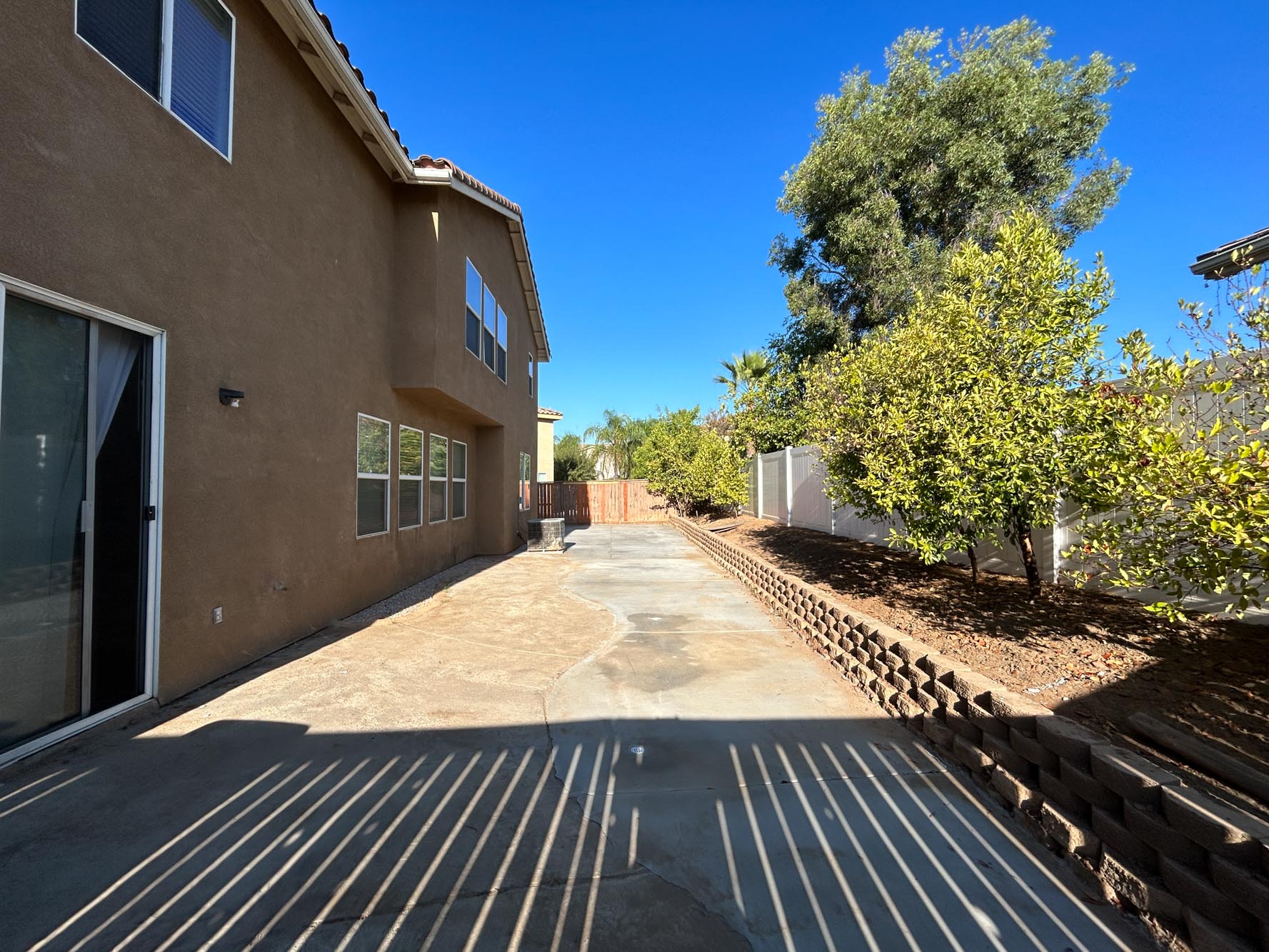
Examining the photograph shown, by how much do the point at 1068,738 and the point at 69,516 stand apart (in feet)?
Answer: 17.6

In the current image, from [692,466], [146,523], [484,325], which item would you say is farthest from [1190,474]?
[692,466]

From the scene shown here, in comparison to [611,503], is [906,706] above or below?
below

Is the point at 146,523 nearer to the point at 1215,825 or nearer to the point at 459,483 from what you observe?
the point at 1215,825

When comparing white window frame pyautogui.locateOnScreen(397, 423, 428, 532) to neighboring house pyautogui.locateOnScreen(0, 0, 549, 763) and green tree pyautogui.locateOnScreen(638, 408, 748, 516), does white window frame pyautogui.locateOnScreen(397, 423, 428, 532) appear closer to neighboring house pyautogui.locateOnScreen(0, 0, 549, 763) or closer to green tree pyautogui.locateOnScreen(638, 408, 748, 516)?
neighboring house pyautogui.locateOnScreen(0, 0, 549, 763)

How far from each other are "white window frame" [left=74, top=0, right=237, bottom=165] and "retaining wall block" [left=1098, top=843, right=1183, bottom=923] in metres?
6.57

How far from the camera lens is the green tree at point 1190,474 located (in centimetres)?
256

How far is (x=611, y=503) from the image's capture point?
23641 mm

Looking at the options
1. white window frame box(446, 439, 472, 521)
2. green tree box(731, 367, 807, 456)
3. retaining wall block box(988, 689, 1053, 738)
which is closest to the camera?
retaining wall block box(988, 689, 1053, 738)

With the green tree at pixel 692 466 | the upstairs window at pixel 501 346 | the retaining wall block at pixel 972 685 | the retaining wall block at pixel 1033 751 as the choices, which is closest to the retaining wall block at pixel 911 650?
the retaining wall block at pixel 972 685

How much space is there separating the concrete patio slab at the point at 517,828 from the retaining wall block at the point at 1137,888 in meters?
0.13

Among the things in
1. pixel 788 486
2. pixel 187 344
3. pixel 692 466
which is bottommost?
pixel 788 486

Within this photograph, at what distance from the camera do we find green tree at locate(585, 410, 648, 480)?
3556 centimetres

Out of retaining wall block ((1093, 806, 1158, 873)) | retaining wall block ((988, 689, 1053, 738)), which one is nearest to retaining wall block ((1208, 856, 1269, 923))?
retaining wall block ((1093, 806, 1158, 873))

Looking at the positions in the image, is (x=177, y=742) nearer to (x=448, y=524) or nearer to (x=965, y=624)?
(x=965, y=624)
